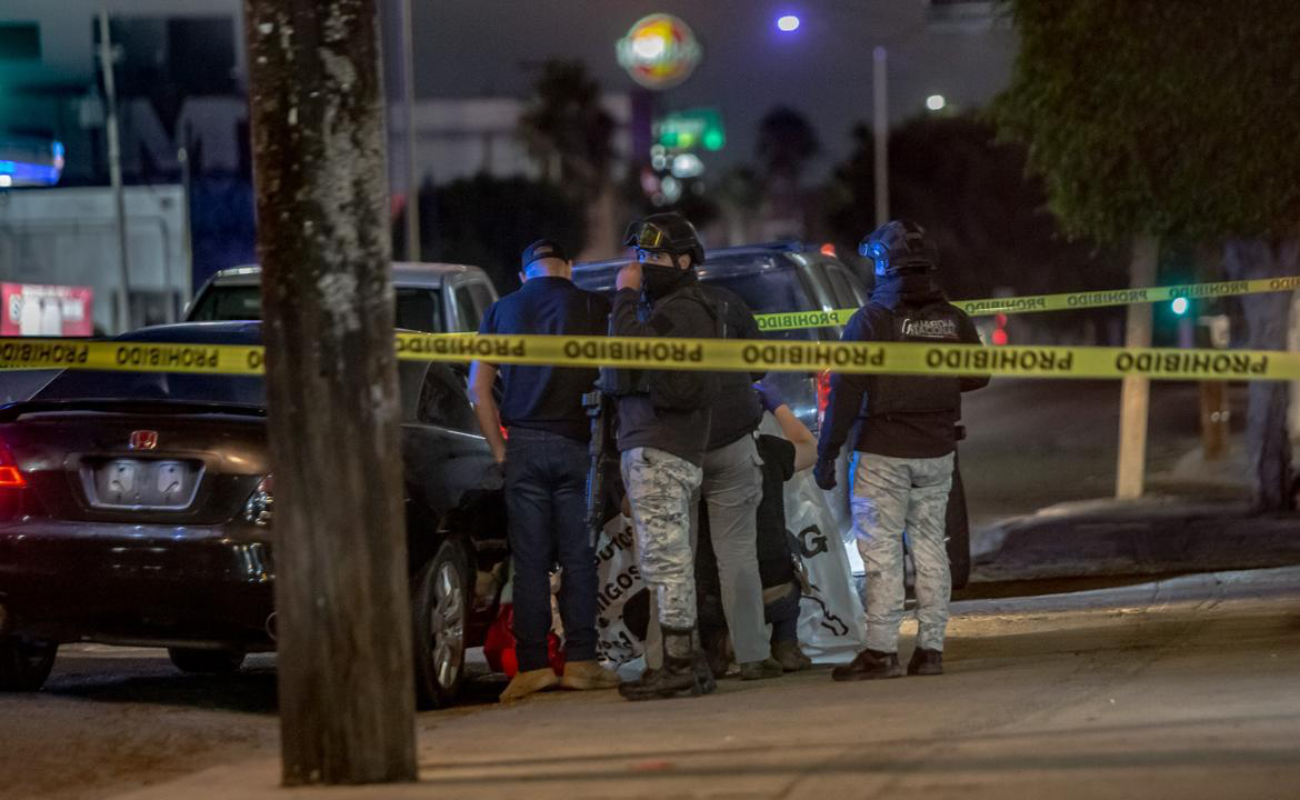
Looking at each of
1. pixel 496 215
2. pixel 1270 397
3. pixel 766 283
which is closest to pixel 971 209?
pixel 496 215

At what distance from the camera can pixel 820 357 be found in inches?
266

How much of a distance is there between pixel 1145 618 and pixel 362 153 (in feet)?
18.2

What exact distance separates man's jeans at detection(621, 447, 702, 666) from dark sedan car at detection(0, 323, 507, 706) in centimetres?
94

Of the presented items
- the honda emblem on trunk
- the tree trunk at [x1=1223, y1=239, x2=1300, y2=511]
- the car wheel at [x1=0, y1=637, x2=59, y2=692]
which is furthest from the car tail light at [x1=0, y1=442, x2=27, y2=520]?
the tree trunk at [x1=1223, y1=239, x2=1300, y2=511]

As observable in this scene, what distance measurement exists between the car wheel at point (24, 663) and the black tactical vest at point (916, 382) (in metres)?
3.57

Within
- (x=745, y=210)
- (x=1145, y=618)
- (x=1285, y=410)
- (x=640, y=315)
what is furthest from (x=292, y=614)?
(x=745, y=210)

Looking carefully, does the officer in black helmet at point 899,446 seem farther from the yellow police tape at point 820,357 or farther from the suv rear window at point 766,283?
the suv rear window at point 766,283

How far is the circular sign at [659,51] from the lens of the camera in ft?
140

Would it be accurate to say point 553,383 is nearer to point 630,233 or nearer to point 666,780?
point 630,233

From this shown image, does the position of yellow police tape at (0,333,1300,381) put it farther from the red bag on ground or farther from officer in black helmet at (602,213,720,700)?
the red bag on ground

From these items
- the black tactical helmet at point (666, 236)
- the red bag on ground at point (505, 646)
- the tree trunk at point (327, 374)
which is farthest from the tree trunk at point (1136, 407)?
the tree trunk at point (327, 374)

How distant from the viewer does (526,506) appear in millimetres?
7965

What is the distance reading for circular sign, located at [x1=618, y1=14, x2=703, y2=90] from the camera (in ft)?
140

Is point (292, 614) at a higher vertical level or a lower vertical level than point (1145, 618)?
higher
